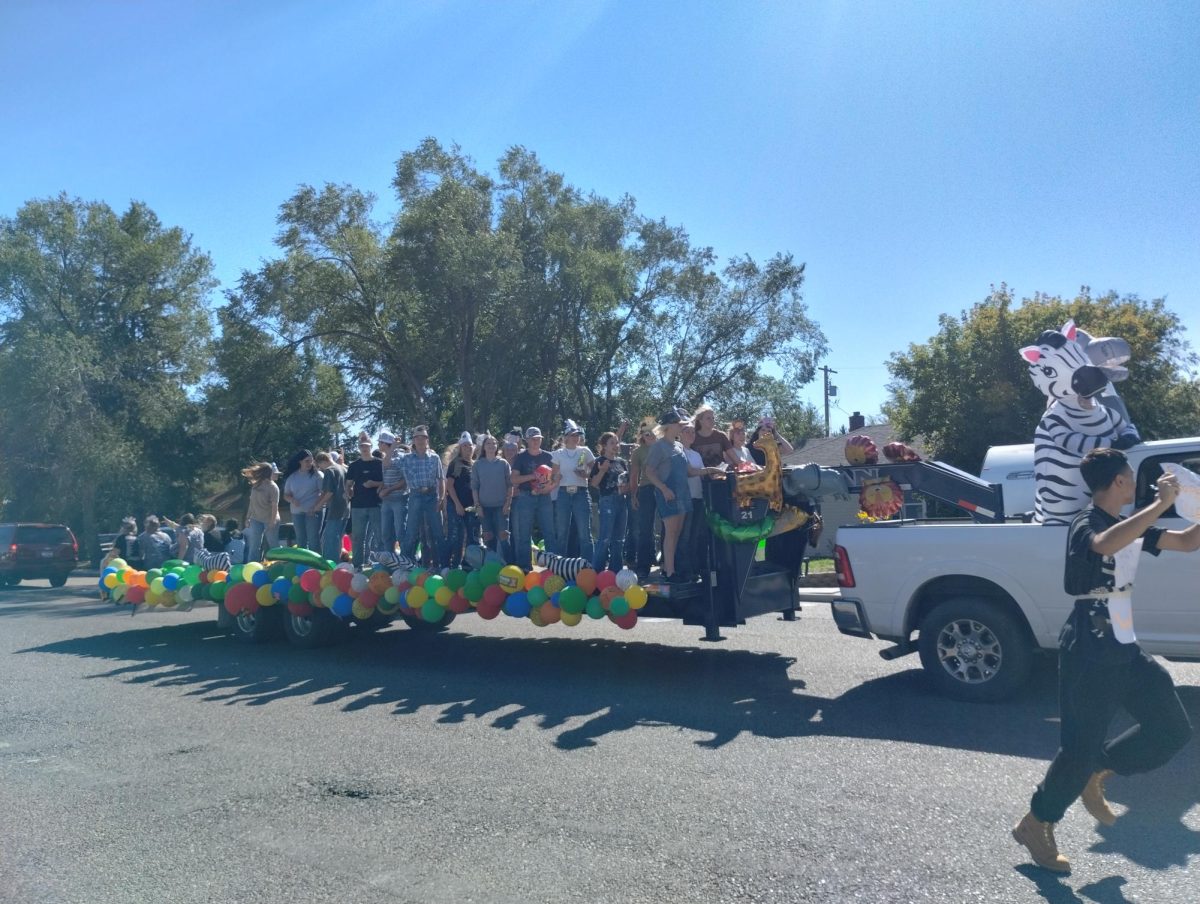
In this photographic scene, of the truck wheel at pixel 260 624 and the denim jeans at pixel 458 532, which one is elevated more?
the denim jeans at pixel 458 532

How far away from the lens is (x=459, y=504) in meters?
11.1

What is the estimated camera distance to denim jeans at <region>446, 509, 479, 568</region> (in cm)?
1117

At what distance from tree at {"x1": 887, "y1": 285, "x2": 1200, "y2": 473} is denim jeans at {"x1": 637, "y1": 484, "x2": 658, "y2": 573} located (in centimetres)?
1683

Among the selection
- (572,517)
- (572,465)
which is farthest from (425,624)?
(572,465)

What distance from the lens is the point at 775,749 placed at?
6504 mm

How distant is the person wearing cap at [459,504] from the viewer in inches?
440

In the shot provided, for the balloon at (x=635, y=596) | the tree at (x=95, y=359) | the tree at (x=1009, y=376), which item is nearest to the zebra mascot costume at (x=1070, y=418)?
the balloon at (x=635, y=596)

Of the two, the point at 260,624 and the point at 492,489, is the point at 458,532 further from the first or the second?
the point at 260,624

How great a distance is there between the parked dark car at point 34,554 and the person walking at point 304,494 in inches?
623

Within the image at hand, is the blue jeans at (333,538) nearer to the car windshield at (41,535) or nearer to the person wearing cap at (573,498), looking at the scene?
the person wearing cap at (573,498)

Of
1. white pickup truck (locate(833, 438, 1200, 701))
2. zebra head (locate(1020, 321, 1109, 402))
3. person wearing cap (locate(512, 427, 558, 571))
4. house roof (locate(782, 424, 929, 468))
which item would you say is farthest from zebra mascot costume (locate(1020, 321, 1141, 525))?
house roof (locate(782, 424, 929, 468))

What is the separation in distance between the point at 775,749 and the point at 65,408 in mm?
35876

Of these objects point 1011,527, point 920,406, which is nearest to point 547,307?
point 920,406

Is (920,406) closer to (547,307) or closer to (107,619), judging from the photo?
(547,307)
